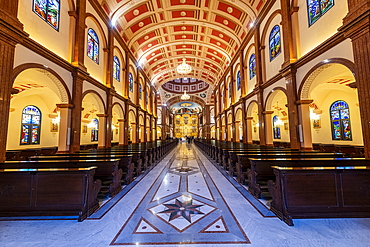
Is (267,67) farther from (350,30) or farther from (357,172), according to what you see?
(357,172)

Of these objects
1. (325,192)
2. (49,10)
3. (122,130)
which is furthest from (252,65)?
(49,10)

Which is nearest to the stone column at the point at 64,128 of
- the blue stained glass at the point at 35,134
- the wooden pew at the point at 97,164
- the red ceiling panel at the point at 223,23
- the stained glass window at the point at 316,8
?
the wooden pew at the point at 97,164

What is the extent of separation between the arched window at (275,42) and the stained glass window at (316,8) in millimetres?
1869

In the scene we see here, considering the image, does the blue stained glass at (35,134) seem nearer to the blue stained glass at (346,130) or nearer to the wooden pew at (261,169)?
the wooden pew at (261,169)

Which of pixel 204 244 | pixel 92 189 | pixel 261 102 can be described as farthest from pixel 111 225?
pixel 261 102

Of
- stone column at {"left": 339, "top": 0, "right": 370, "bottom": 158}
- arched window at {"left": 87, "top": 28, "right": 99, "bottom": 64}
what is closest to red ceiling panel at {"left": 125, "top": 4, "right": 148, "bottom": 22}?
arched window at {"left": 87, "top": 28, "right": 99, "bottom": 64}

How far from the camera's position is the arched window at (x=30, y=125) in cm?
992

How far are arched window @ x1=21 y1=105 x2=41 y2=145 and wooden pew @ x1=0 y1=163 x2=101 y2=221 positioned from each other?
31.8ft

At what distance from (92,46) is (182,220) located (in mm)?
9725

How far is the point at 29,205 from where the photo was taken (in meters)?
2.82

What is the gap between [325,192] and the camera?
2684 mm

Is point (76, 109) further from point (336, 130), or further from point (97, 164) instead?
point (336, 130)

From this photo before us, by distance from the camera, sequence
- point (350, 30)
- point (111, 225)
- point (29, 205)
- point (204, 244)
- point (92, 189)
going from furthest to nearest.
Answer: point (350, 30) → point (92, 189) → point (29, 205) → point (111, 225) → point (204, 244)

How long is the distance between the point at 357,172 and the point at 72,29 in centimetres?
1023
